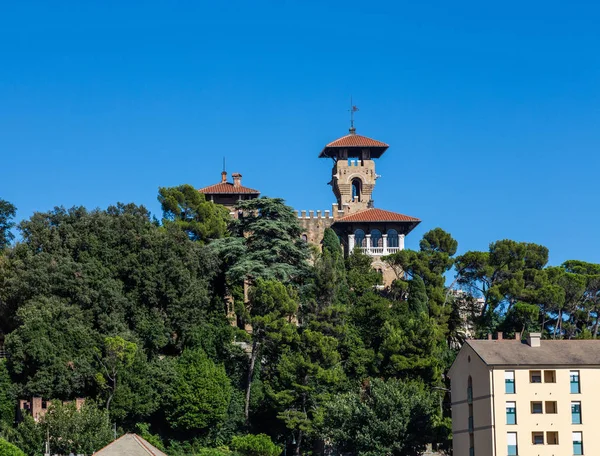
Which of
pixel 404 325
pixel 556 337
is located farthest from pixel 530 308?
pixel 404 325

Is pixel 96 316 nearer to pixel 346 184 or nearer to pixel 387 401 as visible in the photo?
pixel 387 401

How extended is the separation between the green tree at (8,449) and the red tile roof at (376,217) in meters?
36.0

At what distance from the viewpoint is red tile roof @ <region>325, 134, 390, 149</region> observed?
328ft

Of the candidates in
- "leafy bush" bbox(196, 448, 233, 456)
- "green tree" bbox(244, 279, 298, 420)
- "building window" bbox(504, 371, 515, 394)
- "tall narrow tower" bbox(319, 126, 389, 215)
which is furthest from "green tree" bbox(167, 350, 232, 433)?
"tall narrow tower" bbox(319, 126, 389, 215)

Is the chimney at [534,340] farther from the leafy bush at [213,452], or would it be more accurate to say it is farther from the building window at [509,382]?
the leafy bush at [213,452]

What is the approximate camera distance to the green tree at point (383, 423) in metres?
68.8

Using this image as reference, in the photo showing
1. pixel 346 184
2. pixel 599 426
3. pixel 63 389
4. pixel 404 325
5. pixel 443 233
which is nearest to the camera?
pixel 599 426

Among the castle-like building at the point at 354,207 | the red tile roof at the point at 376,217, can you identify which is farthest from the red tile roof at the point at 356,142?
the red tile roof at the point at 376,217

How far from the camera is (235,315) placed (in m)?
81.8

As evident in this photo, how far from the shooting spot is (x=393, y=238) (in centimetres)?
9306

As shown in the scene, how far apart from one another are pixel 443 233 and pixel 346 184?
13.5m

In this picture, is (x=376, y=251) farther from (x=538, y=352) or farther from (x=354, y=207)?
(x=538, y=352)

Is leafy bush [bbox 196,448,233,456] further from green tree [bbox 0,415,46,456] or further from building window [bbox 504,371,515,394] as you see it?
building window [bbox 504,371,515,394]

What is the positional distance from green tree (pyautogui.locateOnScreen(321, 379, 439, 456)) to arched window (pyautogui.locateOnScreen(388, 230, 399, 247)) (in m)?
23.2
